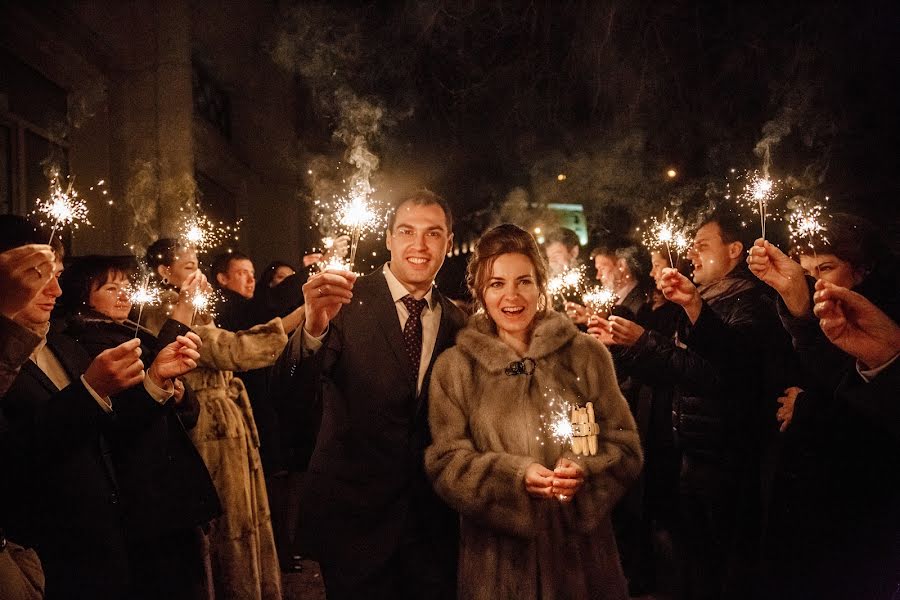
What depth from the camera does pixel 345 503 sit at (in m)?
3.24

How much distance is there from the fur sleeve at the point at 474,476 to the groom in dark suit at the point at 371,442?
0.31 m

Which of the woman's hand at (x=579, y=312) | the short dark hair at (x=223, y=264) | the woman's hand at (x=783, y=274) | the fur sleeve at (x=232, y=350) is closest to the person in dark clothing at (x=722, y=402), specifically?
the woman's hand at (x=783, y=274)

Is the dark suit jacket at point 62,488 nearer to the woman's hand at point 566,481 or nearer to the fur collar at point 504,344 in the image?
the fur collar at point 504,344

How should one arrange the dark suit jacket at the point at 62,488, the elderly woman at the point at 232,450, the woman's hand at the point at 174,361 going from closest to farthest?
1. the dark suit jacket at the point at 62,488
2. the woman's hand at the point at 174,361
3. the elderly woman at the point at 232,450

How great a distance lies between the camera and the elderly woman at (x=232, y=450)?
4230mm

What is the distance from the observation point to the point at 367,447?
3305 millimetres

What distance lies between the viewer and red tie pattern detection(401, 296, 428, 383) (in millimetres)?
3494

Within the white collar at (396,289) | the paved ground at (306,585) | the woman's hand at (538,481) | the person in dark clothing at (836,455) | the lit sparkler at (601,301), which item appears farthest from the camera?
the lit sparkler at (601,301)

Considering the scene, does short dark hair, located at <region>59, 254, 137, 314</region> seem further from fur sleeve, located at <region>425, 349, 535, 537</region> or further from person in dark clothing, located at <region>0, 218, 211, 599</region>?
fur sleeve, located at <region>425, 349, 535, 537</region>

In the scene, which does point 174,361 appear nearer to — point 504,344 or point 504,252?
point 504,344

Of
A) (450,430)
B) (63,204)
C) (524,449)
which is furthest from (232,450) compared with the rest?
(63,204)

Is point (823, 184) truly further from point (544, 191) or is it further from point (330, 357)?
point (544, 191)

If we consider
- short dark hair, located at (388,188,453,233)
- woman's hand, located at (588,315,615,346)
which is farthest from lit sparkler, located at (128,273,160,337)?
woman's hand, located at (588,315,615,346)

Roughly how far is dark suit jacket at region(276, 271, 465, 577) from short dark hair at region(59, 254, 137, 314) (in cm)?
132
